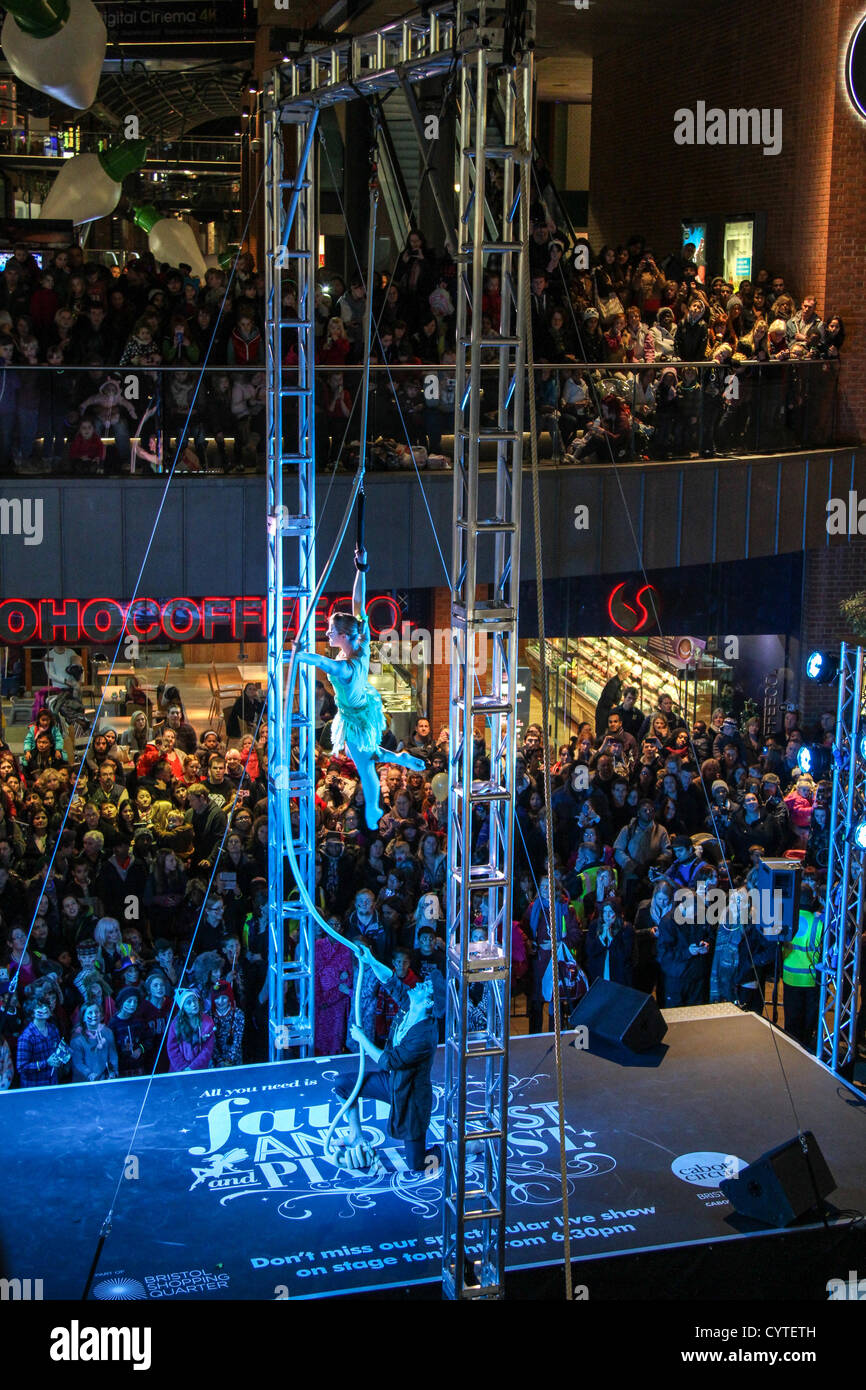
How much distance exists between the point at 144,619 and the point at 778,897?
21.1 feet

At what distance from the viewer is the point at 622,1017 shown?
33.6ft

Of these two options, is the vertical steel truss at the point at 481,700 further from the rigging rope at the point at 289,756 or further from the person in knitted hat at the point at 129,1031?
the person in knitted hat at the point at 129,1031

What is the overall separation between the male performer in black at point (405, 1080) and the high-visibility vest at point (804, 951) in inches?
133

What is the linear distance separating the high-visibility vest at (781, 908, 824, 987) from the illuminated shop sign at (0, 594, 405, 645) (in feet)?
15.9

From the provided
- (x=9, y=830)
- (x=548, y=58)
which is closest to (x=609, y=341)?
(x=9, y=830)

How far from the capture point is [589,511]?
14430 mm

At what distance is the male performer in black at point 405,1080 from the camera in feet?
28.0

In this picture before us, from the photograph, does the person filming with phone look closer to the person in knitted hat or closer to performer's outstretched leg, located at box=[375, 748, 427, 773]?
performer's outstretched leg, located at box=[375, 748, 427, 773]

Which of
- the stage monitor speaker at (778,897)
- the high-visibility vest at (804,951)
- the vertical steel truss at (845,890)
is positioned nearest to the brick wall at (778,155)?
the vertical steel truss at (845,890)

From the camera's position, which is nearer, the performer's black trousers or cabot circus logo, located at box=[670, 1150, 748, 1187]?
cabot circus logo, located at box=[670, 1150, 748, 1187]

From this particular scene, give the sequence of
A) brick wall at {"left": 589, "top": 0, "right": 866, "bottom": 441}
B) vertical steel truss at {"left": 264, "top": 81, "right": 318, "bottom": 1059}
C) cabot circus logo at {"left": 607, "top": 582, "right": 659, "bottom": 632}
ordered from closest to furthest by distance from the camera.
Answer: vertical steel truss at {"left": 264, "top": 81, "right": 318, "bottom": 1059} → brick wall at {"left": 589, "top": 0, "right": 866, "bottom": 441} → cabot circus logo at {"left": 607, "top": 582, "right": 659, "bottom": 632}

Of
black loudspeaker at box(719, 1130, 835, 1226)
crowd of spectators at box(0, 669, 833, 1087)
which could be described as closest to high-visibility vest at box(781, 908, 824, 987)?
crowd of spectators at box(0, 669, 833, 1087)

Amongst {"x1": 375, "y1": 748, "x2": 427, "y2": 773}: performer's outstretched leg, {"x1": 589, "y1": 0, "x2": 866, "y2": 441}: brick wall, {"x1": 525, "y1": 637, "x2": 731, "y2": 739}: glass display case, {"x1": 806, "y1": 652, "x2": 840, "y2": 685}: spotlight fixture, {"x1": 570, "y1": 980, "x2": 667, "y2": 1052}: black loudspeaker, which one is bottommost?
{"x1": 570, "y1": 980, "x2": 667, "y2": 1052}: black loudspeaker

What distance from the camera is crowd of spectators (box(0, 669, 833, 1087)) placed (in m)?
9.88
